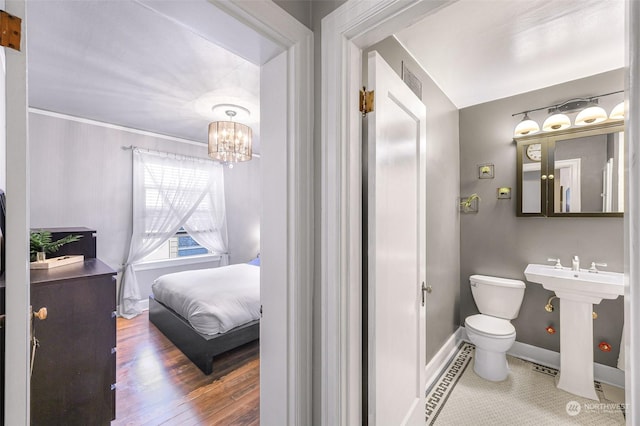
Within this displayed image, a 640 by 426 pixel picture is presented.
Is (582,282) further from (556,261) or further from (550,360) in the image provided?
(550,360)

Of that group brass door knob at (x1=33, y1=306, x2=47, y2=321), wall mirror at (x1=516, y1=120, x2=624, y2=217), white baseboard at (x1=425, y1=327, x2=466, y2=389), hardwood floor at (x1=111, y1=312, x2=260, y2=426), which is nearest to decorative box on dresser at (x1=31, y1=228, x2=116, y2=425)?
hardwood floor at (x1=111, y1=312, x2=260, y2=426)

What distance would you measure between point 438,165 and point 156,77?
96.4 inches

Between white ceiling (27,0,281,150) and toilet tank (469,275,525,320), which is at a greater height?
white ceiling (27,0,281,150)

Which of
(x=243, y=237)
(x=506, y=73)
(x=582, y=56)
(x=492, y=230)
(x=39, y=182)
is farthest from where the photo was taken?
(x=243, y=237)

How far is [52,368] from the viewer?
1473mm

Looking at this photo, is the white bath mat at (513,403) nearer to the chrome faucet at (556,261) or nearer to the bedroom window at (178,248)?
the chrome faucet at (556,261)

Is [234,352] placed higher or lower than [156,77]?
lower

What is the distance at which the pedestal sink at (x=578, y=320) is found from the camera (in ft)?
6.40

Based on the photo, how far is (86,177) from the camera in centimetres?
329

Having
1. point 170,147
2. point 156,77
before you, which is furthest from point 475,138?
point 170,147

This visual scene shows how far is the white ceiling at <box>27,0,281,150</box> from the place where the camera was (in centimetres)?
96

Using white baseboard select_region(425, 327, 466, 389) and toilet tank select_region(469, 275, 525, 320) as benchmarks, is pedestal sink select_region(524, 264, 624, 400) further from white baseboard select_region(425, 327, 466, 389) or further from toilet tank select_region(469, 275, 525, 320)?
white baseboard select_region(425, 327, 466, 389)

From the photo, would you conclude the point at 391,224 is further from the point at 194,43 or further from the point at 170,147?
the point at 170,147

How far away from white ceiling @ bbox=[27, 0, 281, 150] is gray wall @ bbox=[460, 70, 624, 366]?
7.41ft
